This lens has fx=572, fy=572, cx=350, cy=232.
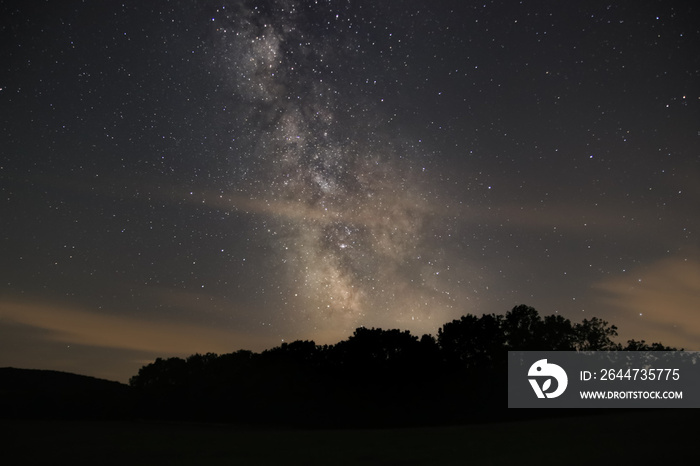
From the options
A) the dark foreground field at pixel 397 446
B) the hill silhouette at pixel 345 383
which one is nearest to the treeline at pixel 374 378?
the hill silhouette at pixel 345 383

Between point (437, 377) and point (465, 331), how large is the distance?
670cm

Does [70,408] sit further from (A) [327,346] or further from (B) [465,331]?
(B) [465,331]

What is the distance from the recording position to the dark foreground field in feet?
58.6

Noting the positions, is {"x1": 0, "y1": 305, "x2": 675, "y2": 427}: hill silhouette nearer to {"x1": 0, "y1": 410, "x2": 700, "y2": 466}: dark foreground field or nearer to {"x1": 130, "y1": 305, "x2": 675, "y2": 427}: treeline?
{"x1": 130, "y1": 305, "x2": 675, "y2": 427}: treeline

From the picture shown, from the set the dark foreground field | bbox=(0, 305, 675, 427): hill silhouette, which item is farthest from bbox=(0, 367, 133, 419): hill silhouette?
the dark foreground field

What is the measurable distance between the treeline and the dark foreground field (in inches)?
872

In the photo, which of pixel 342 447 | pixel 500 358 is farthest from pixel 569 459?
pixel 500 358

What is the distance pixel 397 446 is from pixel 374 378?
30837 millimetres

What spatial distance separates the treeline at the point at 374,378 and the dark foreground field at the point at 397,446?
22.1 m

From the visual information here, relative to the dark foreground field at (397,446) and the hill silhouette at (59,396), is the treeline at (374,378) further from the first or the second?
the dark foreground field at (397,446)

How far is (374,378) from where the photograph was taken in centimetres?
5156

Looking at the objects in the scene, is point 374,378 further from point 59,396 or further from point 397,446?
point 397,446

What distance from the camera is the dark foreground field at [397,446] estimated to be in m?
17.9

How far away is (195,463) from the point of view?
18.2 m
